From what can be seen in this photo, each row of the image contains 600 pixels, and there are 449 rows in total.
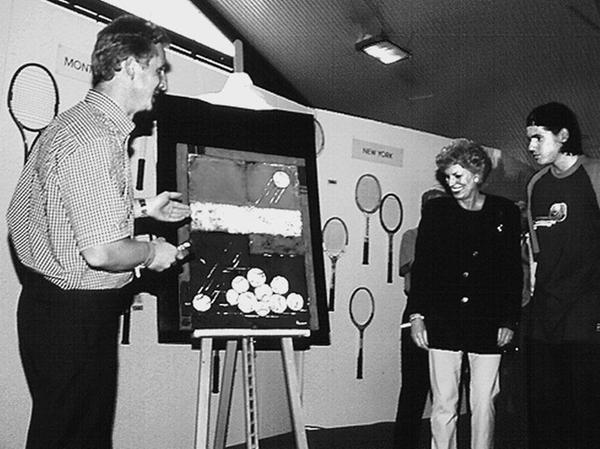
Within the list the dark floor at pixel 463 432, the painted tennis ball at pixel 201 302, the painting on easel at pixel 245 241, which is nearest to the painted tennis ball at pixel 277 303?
the painting on easel at pixel 245 241

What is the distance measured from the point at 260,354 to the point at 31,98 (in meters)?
2.13

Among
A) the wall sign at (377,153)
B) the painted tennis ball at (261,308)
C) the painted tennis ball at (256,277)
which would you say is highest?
the wall sign at (377,153)

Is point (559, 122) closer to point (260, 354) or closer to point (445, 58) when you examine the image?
point (260, 354)

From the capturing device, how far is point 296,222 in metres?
2.80

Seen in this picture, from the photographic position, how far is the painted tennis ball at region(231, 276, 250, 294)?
8.48ft

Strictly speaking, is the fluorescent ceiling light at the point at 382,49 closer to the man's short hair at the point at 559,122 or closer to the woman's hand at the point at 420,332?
the man's short hair at the point at 559,122

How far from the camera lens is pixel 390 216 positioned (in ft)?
16.3

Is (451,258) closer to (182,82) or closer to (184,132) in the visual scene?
(184,132)

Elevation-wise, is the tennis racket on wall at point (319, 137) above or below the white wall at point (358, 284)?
above

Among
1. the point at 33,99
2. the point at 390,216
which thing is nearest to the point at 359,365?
the point at 390,216

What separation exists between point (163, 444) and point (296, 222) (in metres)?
1.56

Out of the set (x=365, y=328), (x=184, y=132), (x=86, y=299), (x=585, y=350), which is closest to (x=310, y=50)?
(x=365, y=328)

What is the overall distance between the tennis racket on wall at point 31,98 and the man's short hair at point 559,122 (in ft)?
7.40

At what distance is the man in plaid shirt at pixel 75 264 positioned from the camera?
71.0 inches
